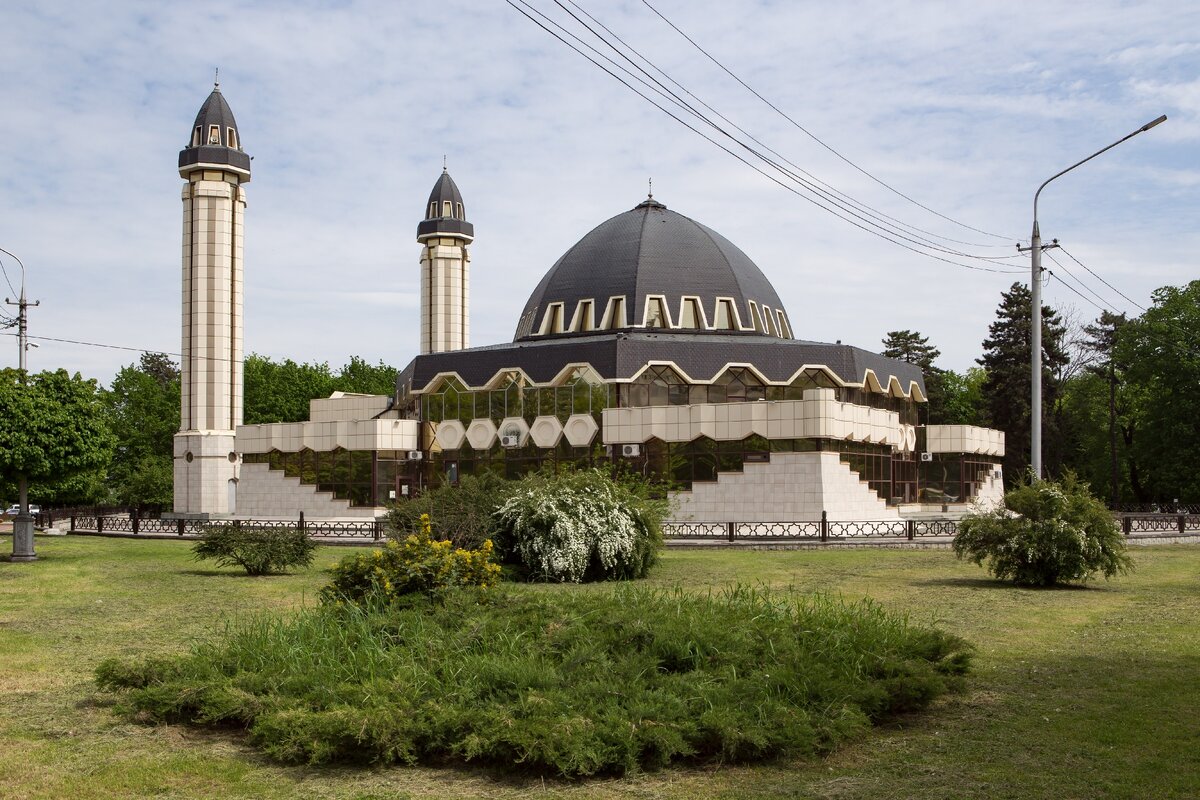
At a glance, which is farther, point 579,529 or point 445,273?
point 445,273

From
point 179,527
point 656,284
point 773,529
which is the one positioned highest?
point 656,284

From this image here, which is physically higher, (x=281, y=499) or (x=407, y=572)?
(x=407, y=572)

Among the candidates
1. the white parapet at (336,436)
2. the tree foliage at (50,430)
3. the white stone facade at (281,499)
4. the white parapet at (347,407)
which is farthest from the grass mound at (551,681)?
the white parapet at (347,407)

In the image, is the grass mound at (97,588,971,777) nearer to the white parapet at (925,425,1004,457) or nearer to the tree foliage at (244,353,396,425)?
the white parapet at (925,425,1004,457)

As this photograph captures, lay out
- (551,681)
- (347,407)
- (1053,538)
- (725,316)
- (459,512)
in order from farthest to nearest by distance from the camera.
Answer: (347,407) < (725,316) < (459,512) < (1053,538) < (551,681)

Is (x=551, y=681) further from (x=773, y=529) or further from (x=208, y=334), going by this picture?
(x=208, y=334)

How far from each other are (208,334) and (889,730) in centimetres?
5475

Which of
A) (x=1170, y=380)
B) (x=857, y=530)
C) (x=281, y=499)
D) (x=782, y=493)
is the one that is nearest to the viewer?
(x=857, y=530)

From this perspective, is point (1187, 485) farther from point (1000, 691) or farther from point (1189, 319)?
point (1000, 691)

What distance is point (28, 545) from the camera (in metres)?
26.9

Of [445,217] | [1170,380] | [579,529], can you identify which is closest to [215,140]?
[445,217]

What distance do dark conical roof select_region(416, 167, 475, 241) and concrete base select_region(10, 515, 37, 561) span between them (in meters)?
49.1

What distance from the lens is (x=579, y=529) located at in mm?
21547

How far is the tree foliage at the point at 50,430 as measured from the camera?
2645 centimetres
